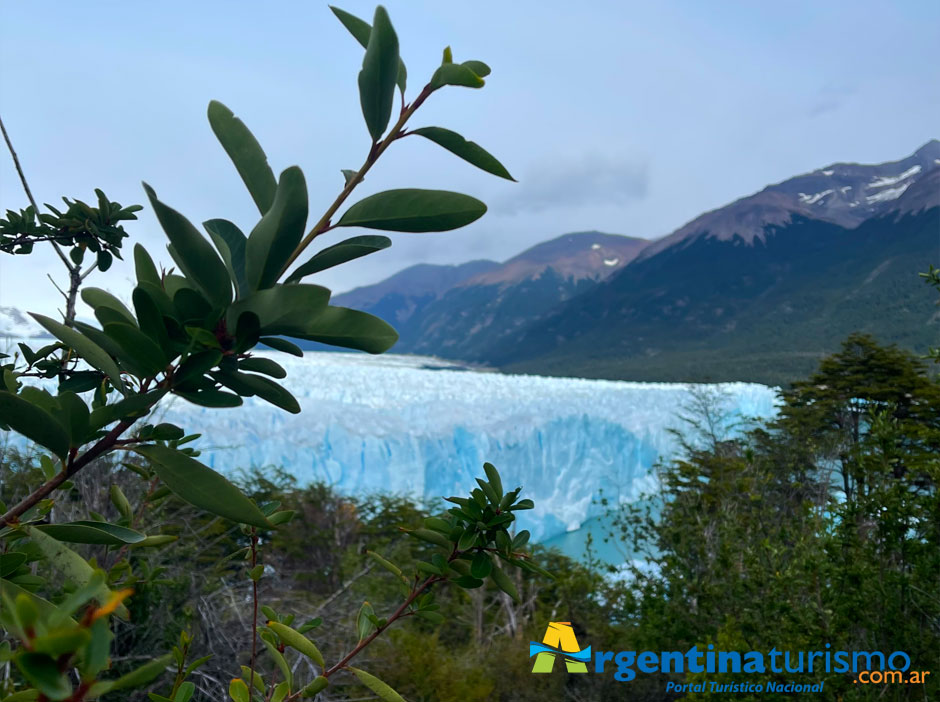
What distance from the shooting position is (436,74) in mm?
438

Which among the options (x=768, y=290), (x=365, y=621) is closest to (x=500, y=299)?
(x=768, y=290)

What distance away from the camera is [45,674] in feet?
0.74

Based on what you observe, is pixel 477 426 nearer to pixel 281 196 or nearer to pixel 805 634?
pixel 805 634

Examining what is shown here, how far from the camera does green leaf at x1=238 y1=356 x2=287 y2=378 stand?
15.9 inches

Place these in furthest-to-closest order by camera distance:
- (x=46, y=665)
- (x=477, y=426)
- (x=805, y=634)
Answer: (x=477, y=426), (x=805, y=634), (x=46, y=665)

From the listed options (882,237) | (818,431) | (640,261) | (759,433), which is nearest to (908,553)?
(759,433)

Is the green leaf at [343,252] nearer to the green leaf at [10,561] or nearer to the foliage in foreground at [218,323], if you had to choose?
the foliage in foreground at [218,323]

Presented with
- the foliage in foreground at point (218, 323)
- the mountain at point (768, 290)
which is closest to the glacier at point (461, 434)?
the foliage in foreground at point (218, 323)

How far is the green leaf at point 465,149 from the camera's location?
46 centimetres

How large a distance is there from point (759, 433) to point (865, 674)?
21.6ft

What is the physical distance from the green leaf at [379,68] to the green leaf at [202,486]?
27cm

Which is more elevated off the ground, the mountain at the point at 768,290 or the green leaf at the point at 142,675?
the mountain at the point at 768,290

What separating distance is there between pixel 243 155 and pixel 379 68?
0.11m

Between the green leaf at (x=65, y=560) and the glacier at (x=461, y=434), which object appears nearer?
the green leaf at (x=65, y=560)
